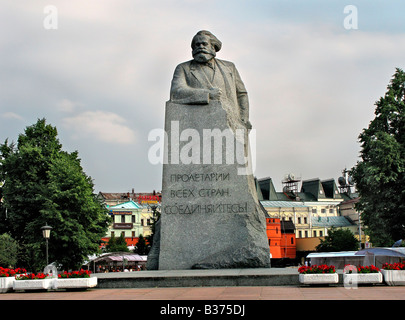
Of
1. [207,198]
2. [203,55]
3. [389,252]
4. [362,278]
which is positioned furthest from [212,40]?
[389,252]

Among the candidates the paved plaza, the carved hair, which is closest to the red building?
the carved hair

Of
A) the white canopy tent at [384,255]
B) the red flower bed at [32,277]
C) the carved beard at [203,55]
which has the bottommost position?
the red flower bed at [32,277]

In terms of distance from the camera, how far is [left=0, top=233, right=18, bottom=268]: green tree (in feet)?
109

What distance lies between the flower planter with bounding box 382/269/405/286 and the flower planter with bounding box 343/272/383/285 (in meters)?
0.25

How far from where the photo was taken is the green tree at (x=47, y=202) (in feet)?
110

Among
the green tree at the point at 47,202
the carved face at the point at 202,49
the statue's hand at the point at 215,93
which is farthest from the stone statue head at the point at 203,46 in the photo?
the green tree at the point at 47,202

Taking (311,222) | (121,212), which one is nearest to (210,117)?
(121,212)

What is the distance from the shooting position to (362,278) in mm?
11953

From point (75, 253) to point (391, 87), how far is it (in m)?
21.8

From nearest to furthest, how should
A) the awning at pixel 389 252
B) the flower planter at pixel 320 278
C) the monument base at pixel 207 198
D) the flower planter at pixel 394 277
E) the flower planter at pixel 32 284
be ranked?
the flower planter at pixel 320 278 → the flower planter at pixel 394 277 → the flower planter at pixel 32 284 → the monument base at pixel 207 198 → the awning at pixel 389 252

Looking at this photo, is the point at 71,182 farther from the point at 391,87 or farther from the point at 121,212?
the point at 121,212

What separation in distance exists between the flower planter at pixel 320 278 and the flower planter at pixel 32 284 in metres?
5.71

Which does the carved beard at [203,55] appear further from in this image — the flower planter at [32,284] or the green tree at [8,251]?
the green tree at [8,251]
